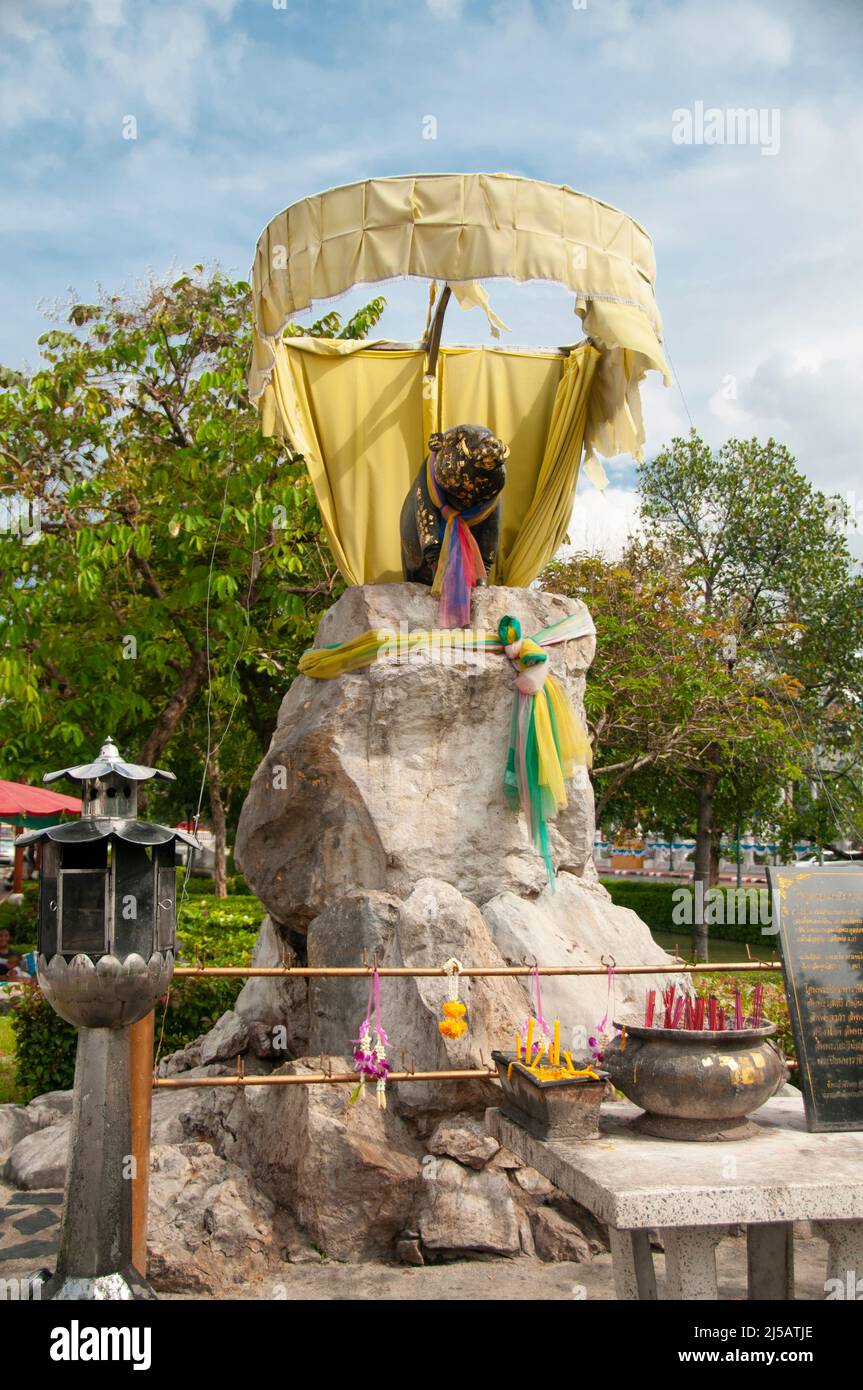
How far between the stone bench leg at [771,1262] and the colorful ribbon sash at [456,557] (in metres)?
3.66

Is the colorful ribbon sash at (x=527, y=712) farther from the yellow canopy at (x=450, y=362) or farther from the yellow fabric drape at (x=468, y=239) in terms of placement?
the yellow fabric drape at (x=468, y=239)

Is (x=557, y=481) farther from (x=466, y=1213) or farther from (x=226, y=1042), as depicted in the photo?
(x=466, y=1213)

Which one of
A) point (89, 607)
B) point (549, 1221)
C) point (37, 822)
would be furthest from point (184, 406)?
point (37, 822)

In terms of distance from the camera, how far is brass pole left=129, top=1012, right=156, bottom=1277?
3.97 meters

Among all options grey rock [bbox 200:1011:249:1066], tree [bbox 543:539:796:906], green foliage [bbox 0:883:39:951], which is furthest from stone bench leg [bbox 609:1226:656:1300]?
green foliage [bbox 0:883:39:951]

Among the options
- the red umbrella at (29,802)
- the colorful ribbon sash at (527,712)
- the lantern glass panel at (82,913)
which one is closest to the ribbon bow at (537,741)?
the colorful ribbon sash at (527,712)

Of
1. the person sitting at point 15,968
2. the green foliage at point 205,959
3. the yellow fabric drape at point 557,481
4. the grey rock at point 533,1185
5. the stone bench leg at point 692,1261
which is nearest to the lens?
the stone bench leg at point 692,1261

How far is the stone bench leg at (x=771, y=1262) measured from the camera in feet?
12.9

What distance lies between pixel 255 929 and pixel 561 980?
19.3 ft

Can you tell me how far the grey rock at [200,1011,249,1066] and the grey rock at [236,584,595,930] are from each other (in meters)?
0.85

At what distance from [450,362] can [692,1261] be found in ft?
19.2

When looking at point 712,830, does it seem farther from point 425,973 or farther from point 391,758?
point 425,973

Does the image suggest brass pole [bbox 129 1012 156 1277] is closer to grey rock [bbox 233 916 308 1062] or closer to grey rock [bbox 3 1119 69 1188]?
grey rock [bbox 3 1119 69 1188]

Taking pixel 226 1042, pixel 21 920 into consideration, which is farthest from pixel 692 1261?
pixel 21 920
